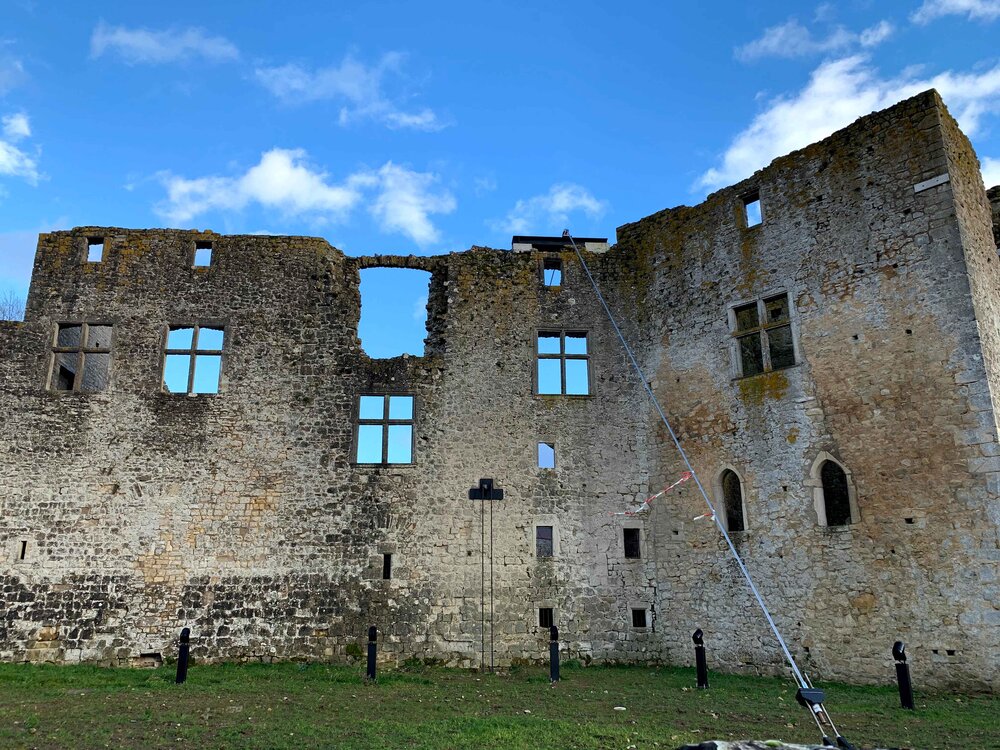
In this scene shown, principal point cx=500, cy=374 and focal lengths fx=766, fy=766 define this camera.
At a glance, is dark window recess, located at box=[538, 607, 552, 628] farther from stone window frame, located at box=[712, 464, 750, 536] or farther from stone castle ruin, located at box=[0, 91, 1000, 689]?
stone window frame, located at box=[712, 464, 750, 536]

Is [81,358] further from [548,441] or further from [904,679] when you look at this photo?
[904,679]

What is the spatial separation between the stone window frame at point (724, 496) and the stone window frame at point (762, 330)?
5.79 ft

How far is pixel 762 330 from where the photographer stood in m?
14.4

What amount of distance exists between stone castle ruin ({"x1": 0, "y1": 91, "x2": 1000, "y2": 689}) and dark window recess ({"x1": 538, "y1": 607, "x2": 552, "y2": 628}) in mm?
54

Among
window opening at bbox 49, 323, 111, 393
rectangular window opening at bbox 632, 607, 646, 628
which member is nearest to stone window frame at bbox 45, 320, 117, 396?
window opening at bbox 49, 323, 111, 393

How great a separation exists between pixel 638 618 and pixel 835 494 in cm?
443

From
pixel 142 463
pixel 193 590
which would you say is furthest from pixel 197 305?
pixel 193 590

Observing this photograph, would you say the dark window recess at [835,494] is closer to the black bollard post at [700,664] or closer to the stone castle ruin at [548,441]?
the stone castle ruin at [548,441]

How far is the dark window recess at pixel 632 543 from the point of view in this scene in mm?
15383

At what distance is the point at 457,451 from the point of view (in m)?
16.0

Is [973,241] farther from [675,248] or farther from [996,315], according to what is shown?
[675,248]

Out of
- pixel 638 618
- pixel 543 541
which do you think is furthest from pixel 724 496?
pixel 543 541

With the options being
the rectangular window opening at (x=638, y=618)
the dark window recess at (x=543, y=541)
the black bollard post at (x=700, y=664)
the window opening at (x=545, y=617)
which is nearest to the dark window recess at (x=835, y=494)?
the black bollard post at (x=700, y=664)

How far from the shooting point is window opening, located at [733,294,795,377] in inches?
562
